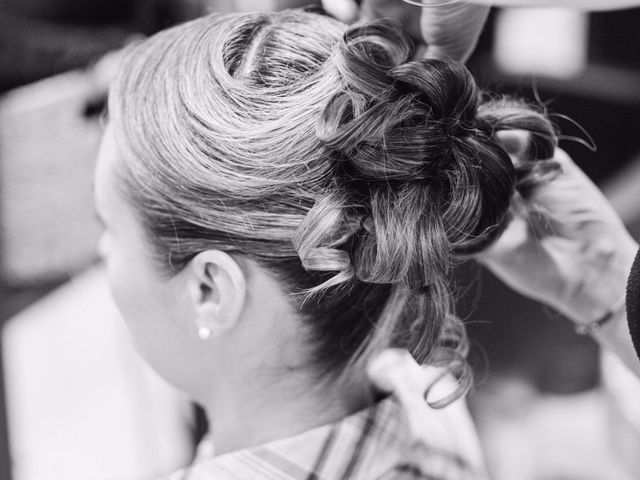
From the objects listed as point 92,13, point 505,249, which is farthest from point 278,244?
point 92,13

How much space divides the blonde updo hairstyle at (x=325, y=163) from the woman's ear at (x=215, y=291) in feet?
0.05

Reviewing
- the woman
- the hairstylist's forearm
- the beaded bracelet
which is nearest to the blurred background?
the beaded bracelet

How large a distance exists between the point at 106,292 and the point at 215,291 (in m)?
0.97

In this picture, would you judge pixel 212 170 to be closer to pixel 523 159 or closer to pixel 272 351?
pixel 272 351

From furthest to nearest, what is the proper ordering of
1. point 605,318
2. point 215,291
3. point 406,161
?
point 605,318
point 215,291
point 406,161

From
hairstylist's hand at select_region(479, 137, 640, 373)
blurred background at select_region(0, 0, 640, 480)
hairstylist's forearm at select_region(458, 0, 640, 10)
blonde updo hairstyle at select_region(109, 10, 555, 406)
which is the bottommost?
blurred background at select_region(0, 0, 640, 480)

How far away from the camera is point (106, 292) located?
1.62 meters

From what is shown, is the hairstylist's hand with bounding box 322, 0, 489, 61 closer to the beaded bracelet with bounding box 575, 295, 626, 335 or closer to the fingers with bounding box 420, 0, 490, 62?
the fingers with bounding box 420, 0, 490, 62

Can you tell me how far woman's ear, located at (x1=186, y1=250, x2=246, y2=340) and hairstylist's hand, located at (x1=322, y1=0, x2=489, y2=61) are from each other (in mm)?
290

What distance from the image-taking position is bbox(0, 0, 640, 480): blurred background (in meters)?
1.33

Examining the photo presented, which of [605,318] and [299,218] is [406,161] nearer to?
[299,218]

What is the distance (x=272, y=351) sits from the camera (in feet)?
2.48

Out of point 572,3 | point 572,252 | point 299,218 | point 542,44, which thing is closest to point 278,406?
point 299,218

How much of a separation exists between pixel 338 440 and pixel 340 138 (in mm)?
346
